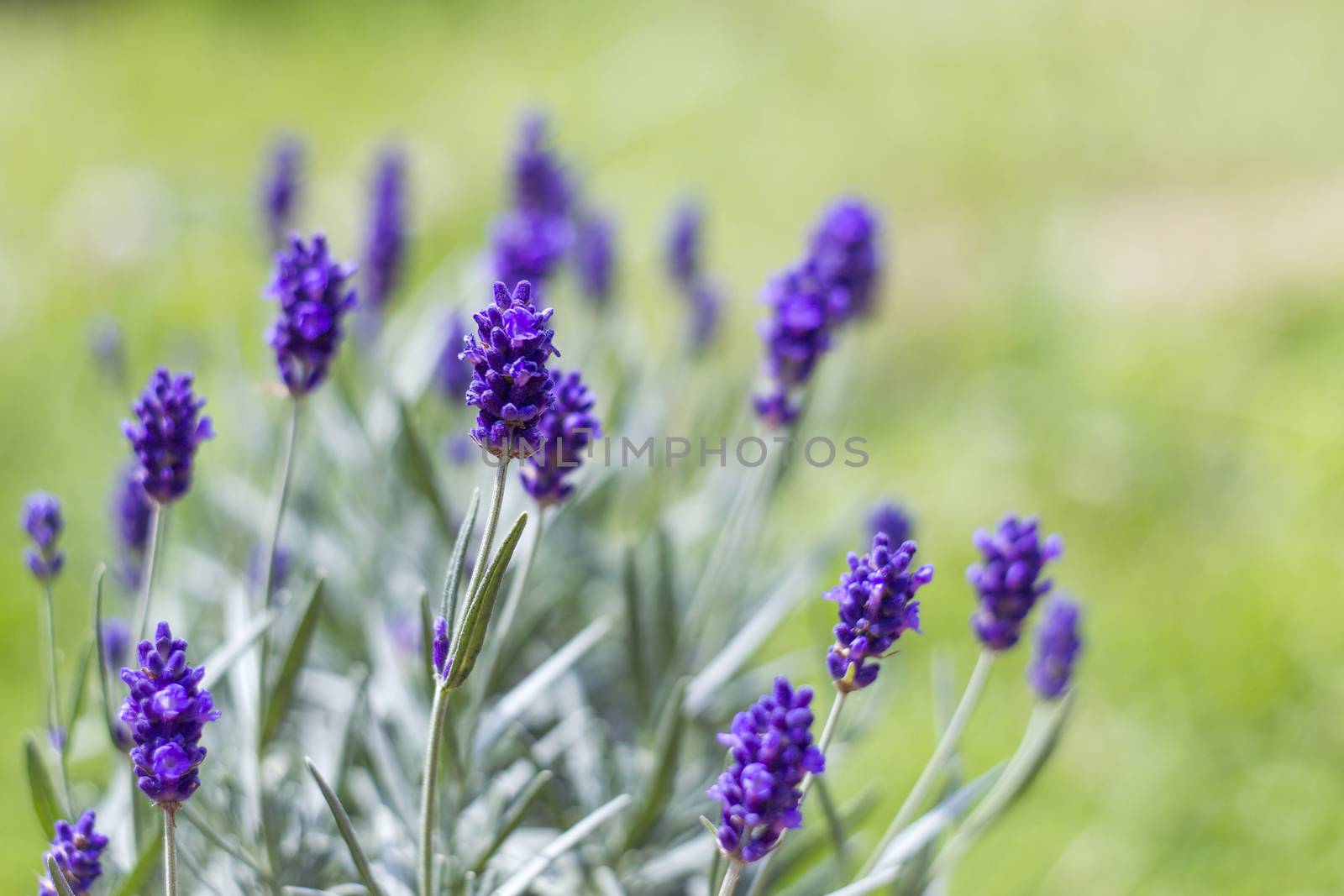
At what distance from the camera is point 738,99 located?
6.94 meters

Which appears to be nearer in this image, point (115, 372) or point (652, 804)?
point (652, 804)

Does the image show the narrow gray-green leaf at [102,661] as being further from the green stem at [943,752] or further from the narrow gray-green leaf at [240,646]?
the green stem at [943,752]

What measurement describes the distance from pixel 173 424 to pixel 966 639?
2.40 metres

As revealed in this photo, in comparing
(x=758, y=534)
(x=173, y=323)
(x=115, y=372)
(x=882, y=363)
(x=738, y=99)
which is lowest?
(x=758, y=534)

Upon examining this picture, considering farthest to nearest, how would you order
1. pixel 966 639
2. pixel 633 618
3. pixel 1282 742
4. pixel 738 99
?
pixel 738 99 → pixel 966 639 → pixel 1282 742 → pixel 633 618

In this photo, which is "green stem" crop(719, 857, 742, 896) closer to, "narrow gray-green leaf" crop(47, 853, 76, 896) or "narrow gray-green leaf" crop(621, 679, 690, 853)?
"narrow gray-green leaf" crop(621, 679, 690, 853)

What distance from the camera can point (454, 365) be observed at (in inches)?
92.7

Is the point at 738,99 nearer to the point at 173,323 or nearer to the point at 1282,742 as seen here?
the point at 173,323

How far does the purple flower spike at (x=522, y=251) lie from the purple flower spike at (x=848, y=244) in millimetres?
474

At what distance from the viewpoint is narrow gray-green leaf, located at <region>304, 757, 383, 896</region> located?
1.24m

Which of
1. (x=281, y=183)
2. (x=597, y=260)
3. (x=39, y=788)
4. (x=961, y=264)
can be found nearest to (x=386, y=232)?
(x=281, y=183)

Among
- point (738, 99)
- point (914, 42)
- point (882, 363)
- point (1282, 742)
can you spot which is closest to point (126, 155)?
point (738, 99)

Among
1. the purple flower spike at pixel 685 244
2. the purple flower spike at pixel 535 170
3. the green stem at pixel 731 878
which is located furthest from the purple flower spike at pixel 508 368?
the purple flower spike at pixel 685 244

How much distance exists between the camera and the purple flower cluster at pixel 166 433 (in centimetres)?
146
